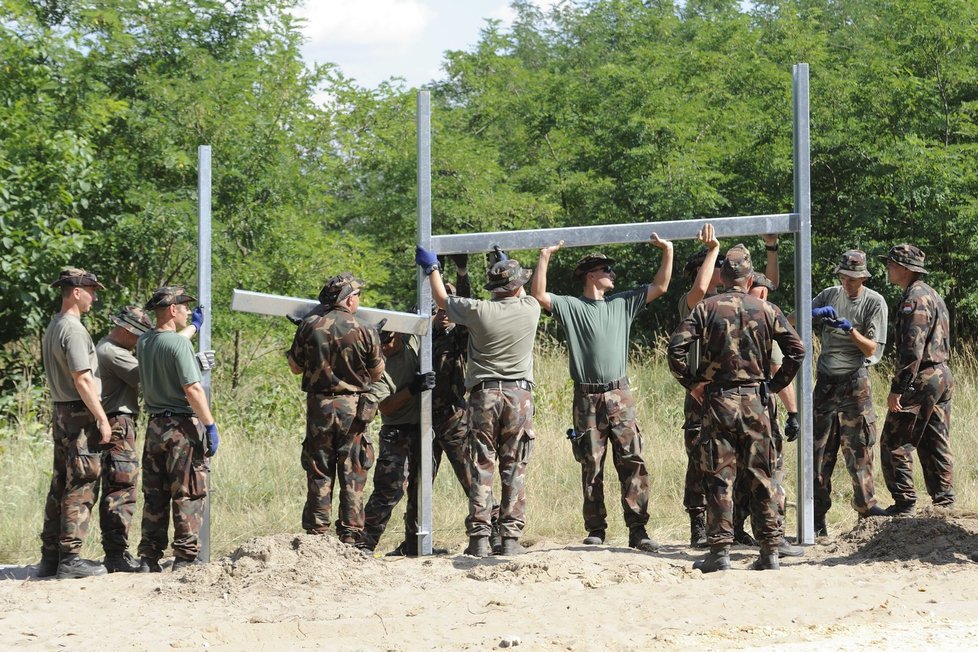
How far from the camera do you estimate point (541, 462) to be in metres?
10.2

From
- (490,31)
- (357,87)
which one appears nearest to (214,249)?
(357,87)

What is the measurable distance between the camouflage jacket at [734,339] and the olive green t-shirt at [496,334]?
3.57 feet

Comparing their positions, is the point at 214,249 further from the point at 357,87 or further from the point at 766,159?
the point at 766,159

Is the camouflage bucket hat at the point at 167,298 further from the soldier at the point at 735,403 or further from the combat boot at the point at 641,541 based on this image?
the combat boot at the point at 641,541

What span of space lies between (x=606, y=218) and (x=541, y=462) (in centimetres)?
961

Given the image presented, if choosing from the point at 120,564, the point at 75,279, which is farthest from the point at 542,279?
the point at 120,564

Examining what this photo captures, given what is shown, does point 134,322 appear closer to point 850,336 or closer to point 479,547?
point 479,547

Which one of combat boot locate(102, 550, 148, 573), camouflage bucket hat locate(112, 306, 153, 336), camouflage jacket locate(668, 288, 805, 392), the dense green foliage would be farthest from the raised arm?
the dense green foliage

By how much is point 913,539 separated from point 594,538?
81.5 inches

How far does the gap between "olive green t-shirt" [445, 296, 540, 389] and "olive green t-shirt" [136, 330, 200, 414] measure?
5.54 feet

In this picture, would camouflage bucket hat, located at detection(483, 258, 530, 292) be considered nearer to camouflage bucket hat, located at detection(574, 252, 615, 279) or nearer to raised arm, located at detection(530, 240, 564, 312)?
raised arm, located at detection(530, 240, 564, 312)

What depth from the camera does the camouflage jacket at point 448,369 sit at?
810 centimetres

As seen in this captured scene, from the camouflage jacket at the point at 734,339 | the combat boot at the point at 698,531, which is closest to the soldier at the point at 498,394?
the camouflage jacket at the point at 734,339

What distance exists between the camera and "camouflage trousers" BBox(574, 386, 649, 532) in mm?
7621
